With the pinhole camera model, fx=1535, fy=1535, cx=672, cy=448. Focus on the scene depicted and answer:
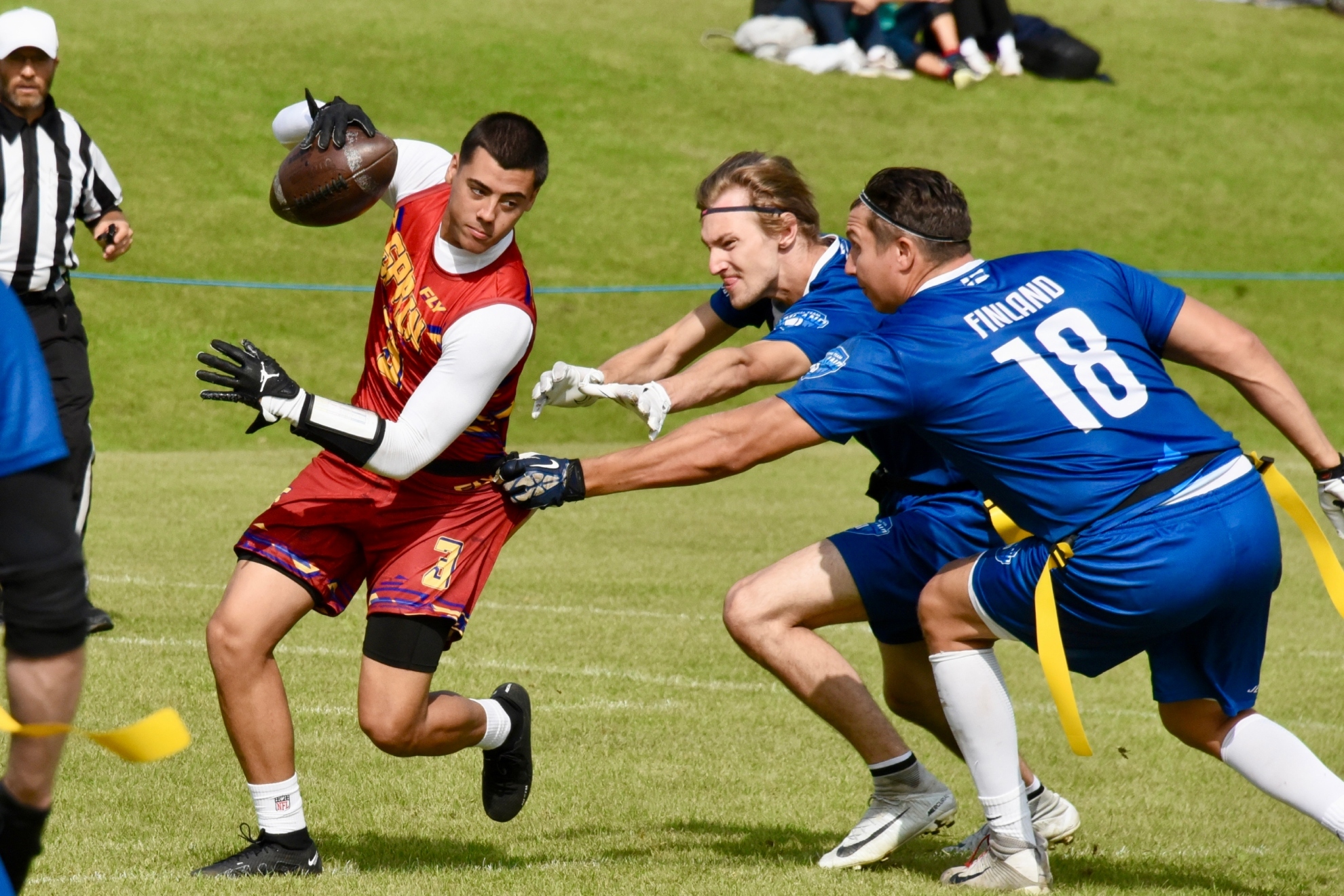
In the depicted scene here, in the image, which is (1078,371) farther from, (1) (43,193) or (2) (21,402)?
(1) (43,193)

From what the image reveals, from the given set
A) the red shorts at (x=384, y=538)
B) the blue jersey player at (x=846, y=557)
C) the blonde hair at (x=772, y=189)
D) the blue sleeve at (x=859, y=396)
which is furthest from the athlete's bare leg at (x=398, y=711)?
the blonde hair at (x=772, y=189)

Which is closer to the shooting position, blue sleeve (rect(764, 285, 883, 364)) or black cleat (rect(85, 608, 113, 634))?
blue sleeve (rect(764, 285, 883, 364))

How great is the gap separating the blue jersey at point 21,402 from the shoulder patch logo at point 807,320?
8.64ft

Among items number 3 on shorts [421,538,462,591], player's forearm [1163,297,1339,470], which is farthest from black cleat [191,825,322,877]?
player's forearm [1163,297,1339,470]

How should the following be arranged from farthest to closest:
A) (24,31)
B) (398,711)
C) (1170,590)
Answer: (24,31) < (398,711) < (1170,590)

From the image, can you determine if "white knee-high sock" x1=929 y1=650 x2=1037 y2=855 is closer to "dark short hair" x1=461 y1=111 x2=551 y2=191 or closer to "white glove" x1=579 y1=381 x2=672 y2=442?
"white glove" x1=579 y1=381 x2=672 y2=442

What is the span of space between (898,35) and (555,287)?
929cm

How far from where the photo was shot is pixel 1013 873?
12.6ft

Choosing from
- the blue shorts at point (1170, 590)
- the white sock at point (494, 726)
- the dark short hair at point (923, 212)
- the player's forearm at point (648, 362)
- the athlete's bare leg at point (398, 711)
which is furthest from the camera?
the player's forearm at point (648, 362)

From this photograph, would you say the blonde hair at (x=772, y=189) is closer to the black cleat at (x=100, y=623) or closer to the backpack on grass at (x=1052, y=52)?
the black cleat at (x=100, y=623)

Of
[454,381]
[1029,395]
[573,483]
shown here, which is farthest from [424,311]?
[1029,395]

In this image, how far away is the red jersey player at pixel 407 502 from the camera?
398 centimetres

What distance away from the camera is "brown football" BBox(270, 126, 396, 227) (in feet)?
14.8

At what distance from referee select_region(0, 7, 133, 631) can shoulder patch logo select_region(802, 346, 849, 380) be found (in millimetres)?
3968
